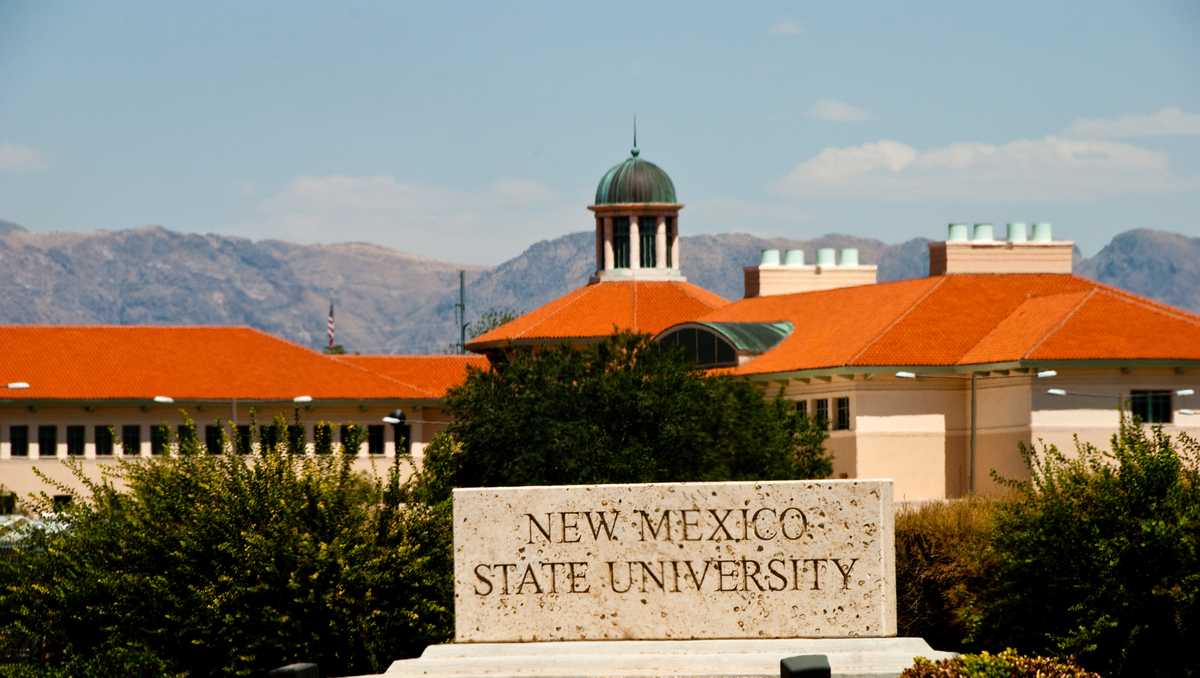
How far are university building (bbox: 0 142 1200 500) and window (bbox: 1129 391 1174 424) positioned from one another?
0.08 meters

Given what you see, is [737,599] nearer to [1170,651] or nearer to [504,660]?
[504,660]

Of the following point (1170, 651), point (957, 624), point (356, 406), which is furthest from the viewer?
point (356, 406)

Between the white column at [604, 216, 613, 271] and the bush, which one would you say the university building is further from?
the bush

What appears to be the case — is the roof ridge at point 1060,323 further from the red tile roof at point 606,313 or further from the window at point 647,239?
the window at point 647,239

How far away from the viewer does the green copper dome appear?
143625 millimetres

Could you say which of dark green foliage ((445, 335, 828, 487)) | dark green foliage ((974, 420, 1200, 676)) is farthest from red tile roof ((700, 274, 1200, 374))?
dark green foliage ((974, 420, 1200, 676))

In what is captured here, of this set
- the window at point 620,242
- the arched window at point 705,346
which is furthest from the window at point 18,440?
the window at point 620,242

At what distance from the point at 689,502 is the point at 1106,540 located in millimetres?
5529

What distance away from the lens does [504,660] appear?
24094mm

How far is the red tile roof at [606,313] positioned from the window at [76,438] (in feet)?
72.1

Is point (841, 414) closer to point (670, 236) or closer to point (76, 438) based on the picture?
point (76, 438)

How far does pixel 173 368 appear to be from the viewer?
11338cm

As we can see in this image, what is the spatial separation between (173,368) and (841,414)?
35523 mm

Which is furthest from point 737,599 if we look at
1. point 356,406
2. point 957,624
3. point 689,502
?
point 356,406
